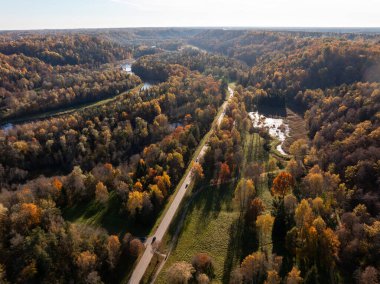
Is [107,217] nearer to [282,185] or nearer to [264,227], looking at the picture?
[264,227]

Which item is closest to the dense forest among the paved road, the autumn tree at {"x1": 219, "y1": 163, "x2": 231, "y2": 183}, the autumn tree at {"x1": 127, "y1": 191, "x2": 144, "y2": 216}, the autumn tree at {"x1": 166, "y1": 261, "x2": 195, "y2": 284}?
the autumn tree at {"x1": 166, "y1": 261, "x2": 195, "y2": 284}

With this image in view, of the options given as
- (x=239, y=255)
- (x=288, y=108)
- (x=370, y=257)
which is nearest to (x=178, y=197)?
(x=239, y=255)

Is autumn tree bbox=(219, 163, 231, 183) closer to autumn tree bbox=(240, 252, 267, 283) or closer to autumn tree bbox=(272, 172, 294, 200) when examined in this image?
autumn tree bbox=(272, 172, 294, 200)

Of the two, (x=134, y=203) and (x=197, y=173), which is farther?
(x=197, y=173)

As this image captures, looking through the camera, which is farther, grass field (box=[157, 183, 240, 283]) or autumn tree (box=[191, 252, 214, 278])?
grass field (box=[157, 183, 240, 283])

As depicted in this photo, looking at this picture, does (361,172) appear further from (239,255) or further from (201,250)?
(201,250)

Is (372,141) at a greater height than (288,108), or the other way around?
(372,141)

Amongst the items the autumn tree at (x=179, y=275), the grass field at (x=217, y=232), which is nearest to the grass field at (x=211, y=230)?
the grass field at (x=217, y=232)

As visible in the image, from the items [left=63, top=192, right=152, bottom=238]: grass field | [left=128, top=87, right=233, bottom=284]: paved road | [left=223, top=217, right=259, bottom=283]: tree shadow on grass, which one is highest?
[left=223, top=217, right=259, bottom=283]: tree shadow on grass

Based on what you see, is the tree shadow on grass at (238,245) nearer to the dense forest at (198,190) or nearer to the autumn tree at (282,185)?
the dense forest at (198,190)

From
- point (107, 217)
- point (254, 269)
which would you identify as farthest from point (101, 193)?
point (254, 269)

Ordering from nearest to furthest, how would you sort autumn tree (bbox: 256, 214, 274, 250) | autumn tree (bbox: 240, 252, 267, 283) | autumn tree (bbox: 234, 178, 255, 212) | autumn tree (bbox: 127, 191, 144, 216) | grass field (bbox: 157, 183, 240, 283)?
autumn tree (bbox: 240, 252, 267, 283)
grass field (bbox: 157, 183, 240, 283)
autumn tree (bbox: 256, 214, 274, 250)
autumn tree (bbox: 127, 191, 144, 216)
autumn tree (bbox: 234, 178, 255, 212)
